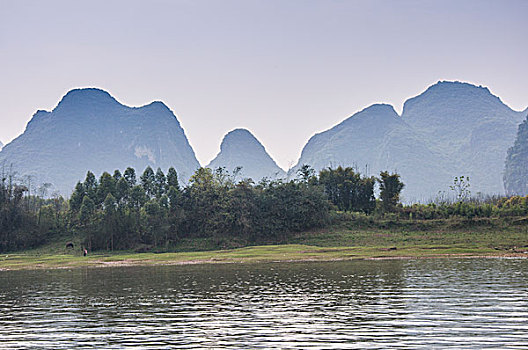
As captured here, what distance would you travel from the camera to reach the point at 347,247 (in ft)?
155

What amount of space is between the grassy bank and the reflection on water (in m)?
12.5

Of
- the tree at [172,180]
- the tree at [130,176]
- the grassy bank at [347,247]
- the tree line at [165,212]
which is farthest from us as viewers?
the tree at [172,180]

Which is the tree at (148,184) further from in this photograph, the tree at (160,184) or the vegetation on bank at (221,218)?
the tree at (160,184)

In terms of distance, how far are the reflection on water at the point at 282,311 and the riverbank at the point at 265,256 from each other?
10491mm

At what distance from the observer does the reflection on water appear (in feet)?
41.7

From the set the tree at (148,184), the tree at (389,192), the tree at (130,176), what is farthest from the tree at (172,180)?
the tree at (389,192)

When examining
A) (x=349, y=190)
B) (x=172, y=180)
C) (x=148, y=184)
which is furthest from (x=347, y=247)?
(x=148, y=184)

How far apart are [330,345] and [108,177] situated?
52402 millimetres

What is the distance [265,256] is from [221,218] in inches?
684

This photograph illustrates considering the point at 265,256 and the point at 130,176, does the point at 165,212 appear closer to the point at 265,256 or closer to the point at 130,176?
the point at 130,176

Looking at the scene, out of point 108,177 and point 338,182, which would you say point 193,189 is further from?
point 338,182

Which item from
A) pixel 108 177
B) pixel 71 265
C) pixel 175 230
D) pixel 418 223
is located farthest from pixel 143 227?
pixel 418 223

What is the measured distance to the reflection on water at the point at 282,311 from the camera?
41.7ft

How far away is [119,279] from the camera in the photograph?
97.1 ft
